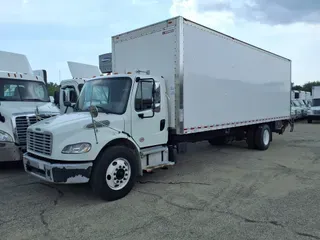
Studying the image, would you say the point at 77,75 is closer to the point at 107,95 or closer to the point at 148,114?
the point at 107,95

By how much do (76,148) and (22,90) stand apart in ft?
15.3

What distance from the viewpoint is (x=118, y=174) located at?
Result: 5.22m

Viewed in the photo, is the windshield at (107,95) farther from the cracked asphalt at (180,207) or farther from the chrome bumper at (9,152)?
the chrome bumper at (9,152)

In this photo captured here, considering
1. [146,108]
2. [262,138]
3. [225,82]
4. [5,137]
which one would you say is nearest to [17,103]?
[5,137]

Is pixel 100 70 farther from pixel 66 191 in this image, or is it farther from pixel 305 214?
pixel 305 214

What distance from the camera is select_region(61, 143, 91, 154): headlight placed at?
478cm

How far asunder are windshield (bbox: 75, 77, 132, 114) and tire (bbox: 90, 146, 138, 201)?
0.88 metres

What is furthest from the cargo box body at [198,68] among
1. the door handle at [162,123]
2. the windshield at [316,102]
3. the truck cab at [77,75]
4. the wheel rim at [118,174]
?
the windshield at [316,102]

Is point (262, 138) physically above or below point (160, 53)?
below

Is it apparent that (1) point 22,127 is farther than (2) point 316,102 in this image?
No

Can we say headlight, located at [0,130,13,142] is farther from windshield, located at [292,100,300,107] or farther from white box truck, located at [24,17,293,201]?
windshield, located at [292,100,300,107]

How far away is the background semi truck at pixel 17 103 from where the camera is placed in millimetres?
6918

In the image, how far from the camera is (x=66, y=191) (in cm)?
575

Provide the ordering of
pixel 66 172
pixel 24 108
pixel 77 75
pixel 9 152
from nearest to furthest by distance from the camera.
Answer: pixel 66 172 → pixel 9 152 → pixel 24 108 → pixel 77 75
